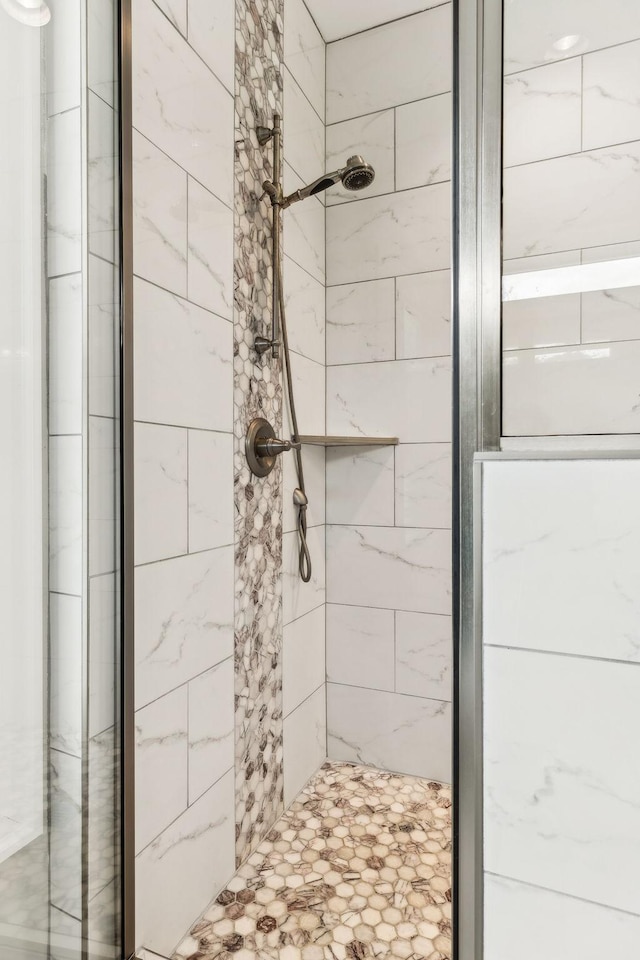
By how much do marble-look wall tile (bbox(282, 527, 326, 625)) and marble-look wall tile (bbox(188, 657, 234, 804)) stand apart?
33cm

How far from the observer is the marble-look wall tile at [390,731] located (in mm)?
1594

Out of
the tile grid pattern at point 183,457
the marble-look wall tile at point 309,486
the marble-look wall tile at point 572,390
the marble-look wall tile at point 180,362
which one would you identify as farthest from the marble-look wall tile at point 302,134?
the marble-look wall tile at point 572,390

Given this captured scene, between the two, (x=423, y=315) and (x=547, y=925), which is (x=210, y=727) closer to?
(x=547, y=925)

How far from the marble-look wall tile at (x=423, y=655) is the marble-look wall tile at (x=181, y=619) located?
643 millimetres

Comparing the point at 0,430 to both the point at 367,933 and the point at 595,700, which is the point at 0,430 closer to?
the point at 595,700

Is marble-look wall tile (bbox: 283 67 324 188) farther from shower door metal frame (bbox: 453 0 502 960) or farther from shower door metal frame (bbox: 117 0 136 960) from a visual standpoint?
shower door metal frame (bbox: 453 0 502 960)

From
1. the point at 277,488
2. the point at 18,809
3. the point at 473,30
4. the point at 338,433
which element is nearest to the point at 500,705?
the point at 18,809

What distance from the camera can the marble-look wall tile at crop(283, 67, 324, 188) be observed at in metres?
1.48

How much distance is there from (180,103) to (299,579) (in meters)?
1.11

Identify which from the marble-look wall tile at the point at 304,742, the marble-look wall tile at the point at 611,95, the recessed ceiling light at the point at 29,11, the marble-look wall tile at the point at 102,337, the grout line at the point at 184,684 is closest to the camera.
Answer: the marble-look wall tile at the point at 611,95

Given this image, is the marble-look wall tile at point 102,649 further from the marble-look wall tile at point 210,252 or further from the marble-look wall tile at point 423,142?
the marble-look wall tile at point 423,142

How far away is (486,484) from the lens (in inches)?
24.0

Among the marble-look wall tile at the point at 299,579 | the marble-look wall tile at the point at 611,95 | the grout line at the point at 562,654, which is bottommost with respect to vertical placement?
the marble-look wall tile at the point at 299,579

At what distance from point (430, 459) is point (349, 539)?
35cm
